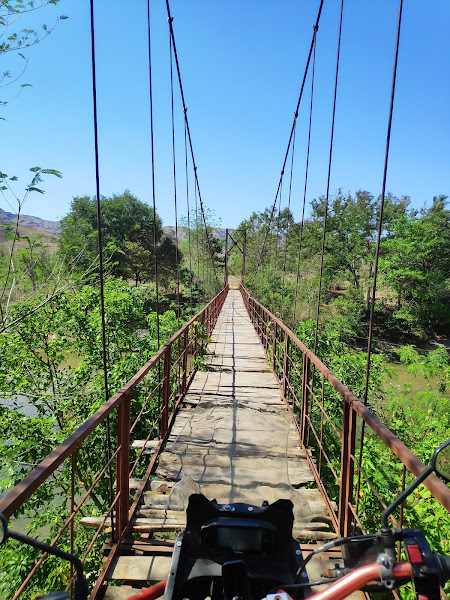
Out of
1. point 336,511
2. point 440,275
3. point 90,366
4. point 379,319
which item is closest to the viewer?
point 336,511

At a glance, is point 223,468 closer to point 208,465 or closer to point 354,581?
point 208,465

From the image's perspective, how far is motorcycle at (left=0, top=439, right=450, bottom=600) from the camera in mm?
626

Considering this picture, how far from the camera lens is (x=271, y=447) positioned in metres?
3.07

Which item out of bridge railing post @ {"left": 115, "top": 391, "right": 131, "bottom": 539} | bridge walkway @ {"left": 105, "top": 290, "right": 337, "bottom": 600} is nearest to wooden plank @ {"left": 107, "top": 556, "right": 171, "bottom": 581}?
bridge walkway @ {"left": 105, "top": 290, "right": 337, "bottom": 600}

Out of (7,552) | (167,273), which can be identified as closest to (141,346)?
(7,552)

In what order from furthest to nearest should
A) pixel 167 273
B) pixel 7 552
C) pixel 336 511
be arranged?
pixel 167 273 < pixel 7 552 < pixel 336 511

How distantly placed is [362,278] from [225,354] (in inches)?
→ 813

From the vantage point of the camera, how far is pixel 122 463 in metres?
1.97

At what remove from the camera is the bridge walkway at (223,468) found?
1706 mm

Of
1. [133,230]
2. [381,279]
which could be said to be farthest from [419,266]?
[133,230]

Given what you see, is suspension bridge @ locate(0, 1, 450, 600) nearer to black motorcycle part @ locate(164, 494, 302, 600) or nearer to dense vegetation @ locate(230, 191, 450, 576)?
black motorcycle part @ locate(164, 494, 302, 600)

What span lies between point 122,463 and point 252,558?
1.26 meters

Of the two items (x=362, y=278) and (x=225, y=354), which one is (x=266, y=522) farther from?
(x=362, y=278)

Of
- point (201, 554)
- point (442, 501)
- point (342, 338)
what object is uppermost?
point (442, 501)
